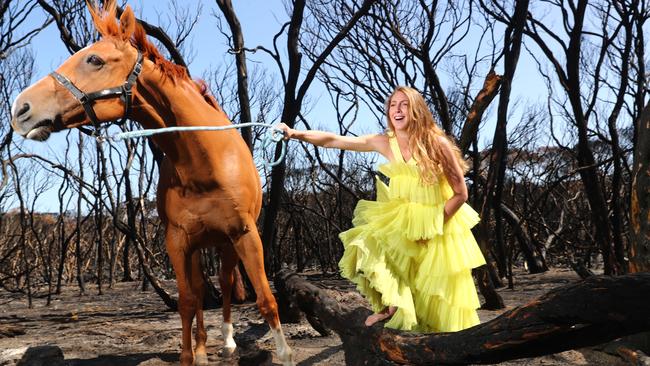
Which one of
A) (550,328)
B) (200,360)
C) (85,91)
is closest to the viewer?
(550,328)

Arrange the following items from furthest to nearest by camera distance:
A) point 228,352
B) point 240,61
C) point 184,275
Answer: point 240,61, point 228,352, point 184,275

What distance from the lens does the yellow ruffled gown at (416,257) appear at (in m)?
2.76

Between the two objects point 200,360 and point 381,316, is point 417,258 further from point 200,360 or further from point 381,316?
point 200,360

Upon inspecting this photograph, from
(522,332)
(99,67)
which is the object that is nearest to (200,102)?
(99,67)

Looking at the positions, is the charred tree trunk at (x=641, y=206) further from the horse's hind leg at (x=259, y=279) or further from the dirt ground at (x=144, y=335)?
the horse's hind leg at (x=259, y=279)

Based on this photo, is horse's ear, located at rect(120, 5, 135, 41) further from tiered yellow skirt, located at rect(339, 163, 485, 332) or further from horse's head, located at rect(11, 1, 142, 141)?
tiered yellow skirt, located at rect(339, 163, 485, 332)

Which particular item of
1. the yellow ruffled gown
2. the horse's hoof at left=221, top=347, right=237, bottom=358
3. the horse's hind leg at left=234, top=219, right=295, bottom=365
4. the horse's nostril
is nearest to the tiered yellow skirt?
the yellow ruffled gown

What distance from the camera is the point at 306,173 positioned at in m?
17.5

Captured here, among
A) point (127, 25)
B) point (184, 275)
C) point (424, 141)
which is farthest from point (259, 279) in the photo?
point (127, 25)

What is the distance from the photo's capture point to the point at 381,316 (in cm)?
290

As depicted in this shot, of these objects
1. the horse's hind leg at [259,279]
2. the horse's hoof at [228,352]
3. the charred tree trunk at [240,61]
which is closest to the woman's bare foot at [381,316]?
the horse's hind leg at [259,279]

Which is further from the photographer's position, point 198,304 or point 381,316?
point 198,304

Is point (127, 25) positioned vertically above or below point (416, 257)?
above

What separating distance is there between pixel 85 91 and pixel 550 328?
2.41 meters
